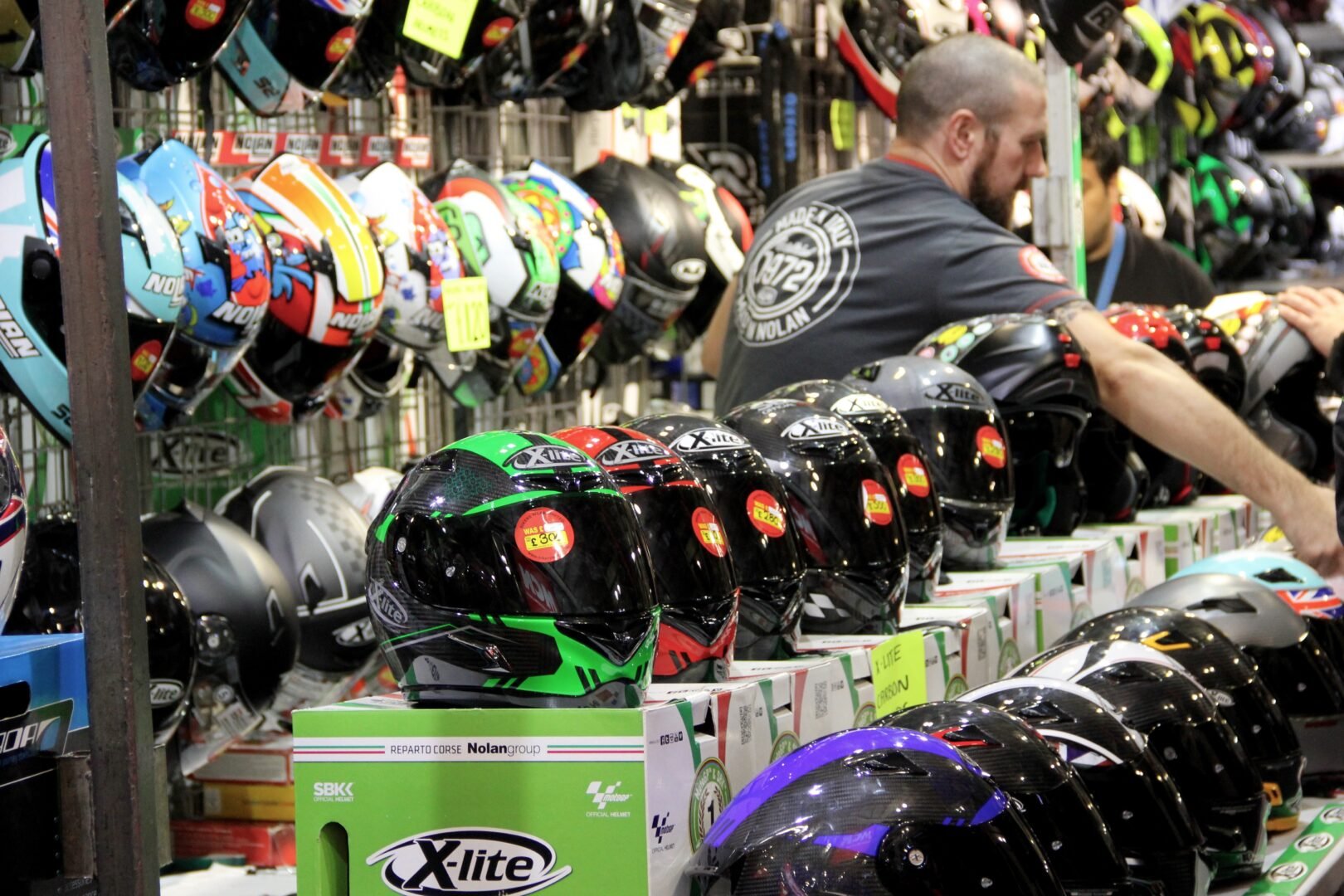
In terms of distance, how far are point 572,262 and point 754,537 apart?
A: 2.18 m

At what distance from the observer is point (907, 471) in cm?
287

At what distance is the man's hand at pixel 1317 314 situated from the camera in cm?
414

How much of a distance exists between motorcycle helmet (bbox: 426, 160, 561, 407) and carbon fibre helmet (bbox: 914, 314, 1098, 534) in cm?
108

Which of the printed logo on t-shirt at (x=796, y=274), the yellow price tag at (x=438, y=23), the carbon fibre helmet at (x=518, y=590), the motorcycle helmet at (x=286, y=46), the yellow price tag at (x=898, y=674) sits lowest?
the yellow price tag at (x=898, y=674)

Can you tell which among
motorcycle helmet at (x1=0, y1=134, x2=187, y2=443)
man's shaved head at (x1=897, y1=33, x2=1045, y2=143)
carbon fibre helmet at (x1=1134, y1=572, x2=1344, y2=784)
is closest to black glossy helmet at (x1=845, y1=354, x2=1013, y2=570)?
carbon fibre helmet at (x1=1134, y1=572, x2=1344, y2=784)

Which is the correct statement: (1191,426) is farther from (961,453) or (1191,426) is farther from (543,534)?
(543,534)

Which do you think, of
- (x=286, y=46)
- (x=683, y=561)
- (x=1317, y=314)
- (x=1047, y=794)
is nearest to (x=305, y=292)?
(x=286, y=46)

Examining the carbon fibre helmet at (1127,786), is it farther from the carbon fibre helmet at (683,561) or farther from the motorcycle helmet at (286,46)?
the motorcycle helmet at (286,46)

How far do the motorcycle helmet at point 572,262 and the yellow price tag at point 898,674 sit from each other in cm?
215

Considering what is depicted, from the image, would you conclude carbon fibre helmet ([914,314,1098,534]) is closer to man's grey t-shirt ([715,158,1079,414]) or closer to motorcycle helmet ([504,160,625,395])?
A: man's grey t-shirt ([715,158,1079,414])

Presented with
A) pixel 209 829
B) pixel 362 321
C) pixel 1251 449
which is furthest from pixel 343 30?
pixel 1251 449

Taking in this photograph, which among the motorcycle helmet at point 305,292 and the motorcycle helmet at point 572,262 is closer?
the motorcycle helmet at point 305,292

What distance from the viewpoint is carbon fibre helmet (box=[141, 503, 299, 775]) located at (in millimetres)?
3279

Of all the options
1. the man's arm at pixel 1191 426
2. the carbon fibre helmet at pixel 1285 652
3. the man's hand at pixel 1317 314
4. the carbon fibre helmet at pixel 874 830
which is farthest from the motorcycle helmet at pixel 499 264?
the carbon fibre helmet at pixel 874 830
